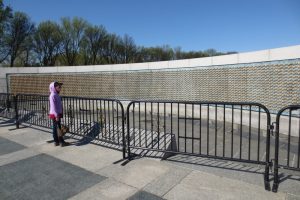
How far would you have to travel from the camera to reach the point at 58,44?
117 ft

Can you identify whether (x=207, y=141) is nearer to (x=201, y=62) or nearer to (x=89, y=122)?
(x=89, y=122)

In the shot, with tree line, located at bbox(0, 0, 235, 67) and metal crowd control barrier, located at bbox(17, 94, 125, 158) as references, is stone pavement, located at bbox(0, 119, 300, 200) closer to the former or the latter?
metal crowd control barrier, located at bbox(17, 94, 125, 158)

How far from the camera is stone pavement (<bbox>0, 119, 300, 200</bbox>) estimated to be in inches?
131

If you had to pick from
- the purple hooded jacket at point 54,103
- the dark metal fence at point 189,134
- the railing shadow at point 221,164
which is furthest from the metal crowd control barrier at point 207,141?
the purple hooded jacket at point 54,103

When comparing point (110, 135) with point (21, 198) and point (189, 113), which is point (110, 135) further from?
point (189, 113)

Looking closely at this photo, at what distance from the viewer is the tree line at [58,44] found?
103ft

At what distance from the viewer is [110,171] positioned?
4.18 meters

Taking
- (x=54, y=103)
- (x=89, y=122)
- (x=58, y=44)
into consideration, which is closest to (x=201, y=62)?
(x=89, y=122)

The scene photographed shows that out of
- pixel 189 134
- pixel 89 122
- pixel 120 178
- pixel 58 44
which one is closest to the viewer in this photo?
pixel 120 178

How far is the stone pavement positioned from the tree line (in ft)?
94.1

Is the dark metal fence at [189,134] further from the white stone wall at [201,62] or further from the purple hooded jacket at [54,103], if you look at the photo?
the white stone wall at [201,62]

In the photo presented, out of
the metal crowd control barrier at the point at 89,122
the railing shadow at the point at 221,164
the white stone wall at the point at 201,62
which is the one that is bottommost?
the railing shadow at the point at 221,164

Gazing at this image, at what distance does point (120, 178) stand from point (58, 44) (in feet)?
118

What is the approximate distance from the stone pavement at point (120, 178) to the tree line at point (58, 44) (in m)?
28.7
